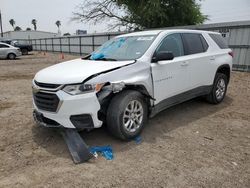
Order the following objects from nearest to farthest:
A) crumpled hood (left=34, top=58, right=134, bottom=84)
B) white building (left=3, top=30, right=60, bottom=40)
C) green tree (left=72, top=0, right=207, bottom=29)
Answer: crumpled hood (left=34, top=58, right=134, bottom=84) < green tree (left=72, top=0, right=207, bottom=29) < white building (left=3, top=30, right=60, bottom=40)

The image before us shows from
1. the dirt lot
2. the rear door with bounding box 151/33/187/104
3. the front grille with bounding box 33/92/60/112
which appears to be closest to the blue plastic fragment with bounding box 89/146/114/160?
the dirt lot

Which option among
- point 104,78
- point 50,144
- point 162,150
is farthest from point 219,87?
point 50,144

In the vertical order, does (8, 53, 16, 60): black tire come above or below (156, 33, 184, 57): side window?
below

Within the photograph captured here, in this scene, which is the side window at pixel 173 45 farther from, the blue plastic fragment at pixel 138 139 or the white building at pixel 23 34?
the white building at pixel 23 34

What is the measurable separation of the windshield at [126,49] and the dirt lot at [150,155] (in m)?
1.37

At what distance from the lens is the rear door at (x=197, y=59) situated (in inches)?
189

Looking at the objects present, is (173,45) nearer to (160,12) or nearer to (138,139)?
(138,139)

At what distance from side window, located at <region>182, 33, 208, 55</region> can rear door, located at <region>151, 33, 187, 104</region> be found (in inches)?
6.8

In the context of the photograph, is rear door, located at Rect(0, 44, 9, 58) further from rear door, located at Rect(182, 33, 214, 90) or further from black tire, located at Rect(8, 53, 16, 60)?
rear door, located at Rect(182, 33, 214, 90)

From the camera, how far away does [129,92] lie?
374cm

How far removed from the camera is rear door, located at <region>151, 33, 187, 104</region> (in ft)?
13.5

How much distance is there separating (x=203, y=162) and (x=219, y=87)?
305cm

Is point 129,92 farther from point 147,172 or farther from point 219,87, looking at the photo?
A: point 219,87

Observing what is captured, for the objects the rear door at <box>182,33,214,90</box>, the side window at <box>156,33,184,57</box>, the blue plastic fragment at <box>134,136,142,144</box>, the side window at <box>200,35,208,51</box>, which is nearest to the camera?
the blue plastic fragment at <box>134,136,142,144</box>
